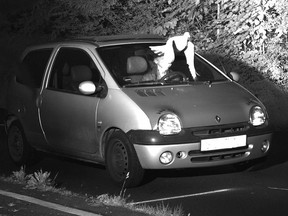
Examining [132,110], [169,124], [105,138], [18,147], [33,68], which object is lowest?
[18,147]

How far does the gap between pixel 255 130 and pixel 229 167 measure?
931mm

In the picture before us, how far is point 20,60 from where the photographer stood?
11984 millimetres

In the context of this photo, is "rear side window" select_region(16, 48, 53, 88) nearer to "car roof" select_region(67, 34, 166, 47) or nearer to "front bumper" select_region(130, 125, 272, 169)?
"car roof" select_region(67, 34, 166, 47)

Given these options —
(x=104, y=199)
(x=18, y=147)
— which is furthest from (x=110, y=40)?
(x=104, y=199)

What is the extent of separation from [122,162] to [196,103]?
100 cm

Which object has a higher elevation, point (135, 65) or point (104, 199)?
point (135, 65)

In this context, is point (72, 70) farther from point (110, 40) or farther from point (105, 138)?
point (105, 138)

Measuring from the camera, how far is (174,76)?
10.4 metres

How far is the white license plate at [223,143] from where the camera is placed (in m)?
9.48

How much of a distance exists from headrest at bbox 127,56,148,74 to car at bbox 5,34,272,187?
11 mm

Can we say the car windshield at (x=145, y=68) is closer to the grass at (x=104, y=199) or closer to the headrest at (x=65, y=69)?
the headrest at (x=65, y=69)

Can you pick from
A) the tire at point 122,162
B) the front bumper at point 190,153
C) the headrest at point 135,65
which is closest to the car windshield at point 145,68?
the headrest at point 135,65

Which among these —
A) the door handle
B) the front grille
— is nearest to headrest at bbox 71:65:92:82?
the door handle

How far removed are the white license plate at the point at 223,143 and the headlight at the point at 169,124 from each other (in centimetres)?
32
